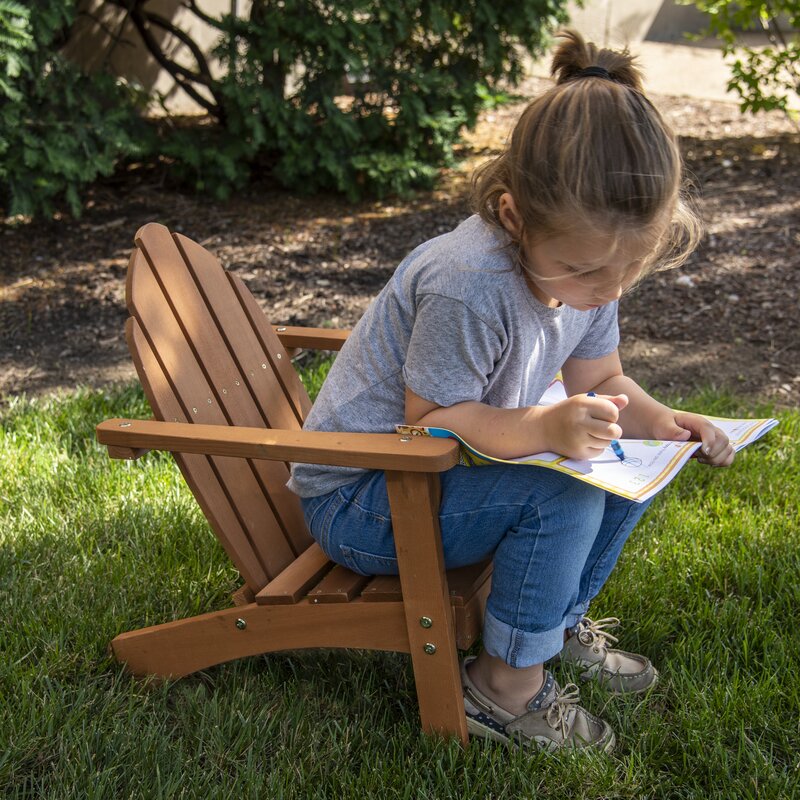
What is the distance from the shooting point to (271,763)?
2070 millimetres

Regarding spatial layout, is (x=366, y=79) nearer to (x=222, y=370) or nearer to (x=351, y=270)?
(x=351, y=270)

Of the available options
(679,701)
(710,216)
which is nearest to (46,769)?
(679,701)

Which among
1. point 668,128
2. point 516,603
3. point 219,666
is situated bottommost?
point 219,666

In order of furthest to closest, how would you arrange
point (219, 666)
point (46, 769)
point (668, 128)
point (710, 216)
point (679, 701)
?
point (710, 216)
point (219, 666)
point (679, 701)
point (46, 769)
point (668, 128)

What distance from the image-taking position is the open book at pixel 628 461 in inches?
72.4

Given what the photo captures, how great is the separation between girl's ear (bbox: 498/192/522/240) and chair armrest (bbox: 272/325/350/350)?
80 cm

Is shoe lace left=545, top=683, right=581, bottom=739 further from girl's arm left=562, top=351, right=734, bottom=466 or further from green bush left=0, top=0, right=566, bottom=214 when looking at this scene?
green bush left=0, top=0, right=566, bottom=214

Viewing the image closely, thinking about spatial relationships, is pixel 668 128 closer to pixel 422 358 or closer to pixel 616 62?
pixel 616 62

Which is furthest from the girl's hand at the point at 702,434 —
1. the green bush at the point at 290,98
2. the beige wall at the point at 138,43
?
the beige wall at the point at 138,43

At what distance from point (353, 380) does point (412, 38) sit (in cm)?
400

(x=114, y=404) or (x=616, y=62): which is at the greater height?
(x=616, y=62)

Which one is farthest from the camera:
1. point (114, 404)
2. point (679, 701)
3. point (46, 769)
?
point (114, 404)

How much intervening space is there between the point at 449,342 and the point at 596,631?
36.3 inches

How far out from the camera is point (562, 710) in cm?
210
